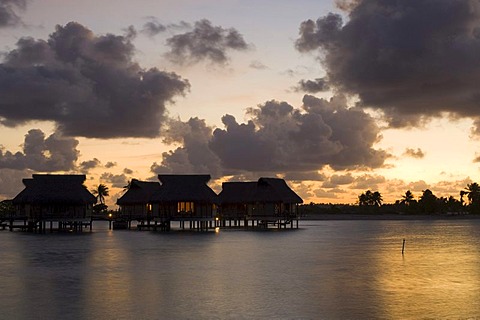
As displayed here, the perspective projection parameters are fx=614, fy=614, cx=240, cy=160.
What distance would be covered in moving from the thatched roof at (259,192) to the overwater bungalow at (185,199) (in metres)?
10.8

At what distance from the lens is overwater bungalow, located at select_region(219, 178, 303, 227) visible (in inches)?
3445

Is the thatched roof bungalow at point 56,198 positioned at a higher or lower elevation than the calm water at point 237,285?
higher

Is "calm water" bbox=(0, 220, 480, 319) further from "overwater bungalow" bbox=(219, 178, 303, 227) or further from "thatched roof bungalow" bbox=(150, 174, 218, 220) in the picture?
"overwater bungalow" bbox=(219, 178, 303, 227)

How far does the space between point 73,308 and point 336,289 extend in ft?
34.6

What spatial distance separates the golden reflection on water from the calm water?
0.04 meters

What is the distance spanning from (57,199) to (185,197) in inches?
591

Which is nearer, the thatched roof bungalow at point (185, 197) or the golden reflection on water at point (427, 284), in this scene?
the golden reflection on water at point (427, 284)

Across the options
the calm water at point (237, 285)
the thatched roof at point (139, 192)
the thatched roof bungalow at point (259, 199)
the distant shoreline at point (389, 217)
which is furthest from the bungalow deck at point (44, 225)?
the distant shoreline at point (389, 217)

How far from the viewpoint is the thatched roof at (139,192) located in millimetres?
90188

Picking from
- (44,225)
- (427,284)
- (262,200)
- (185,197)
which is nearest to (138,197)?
(44,225)

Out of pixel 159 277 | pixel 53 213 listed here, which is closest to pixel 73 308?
pixel 159 277

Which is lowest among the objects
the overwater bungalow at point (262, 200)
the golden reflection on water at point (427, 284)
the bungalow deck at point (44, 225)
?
the golden reflection on water at point (427, 284)

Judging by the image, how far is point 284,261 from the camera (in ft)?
122

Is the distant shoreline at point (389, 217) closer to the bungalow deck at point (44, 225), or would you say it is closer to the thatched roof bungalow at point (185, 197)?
the thatched roof bungalow at point (185, 197)
